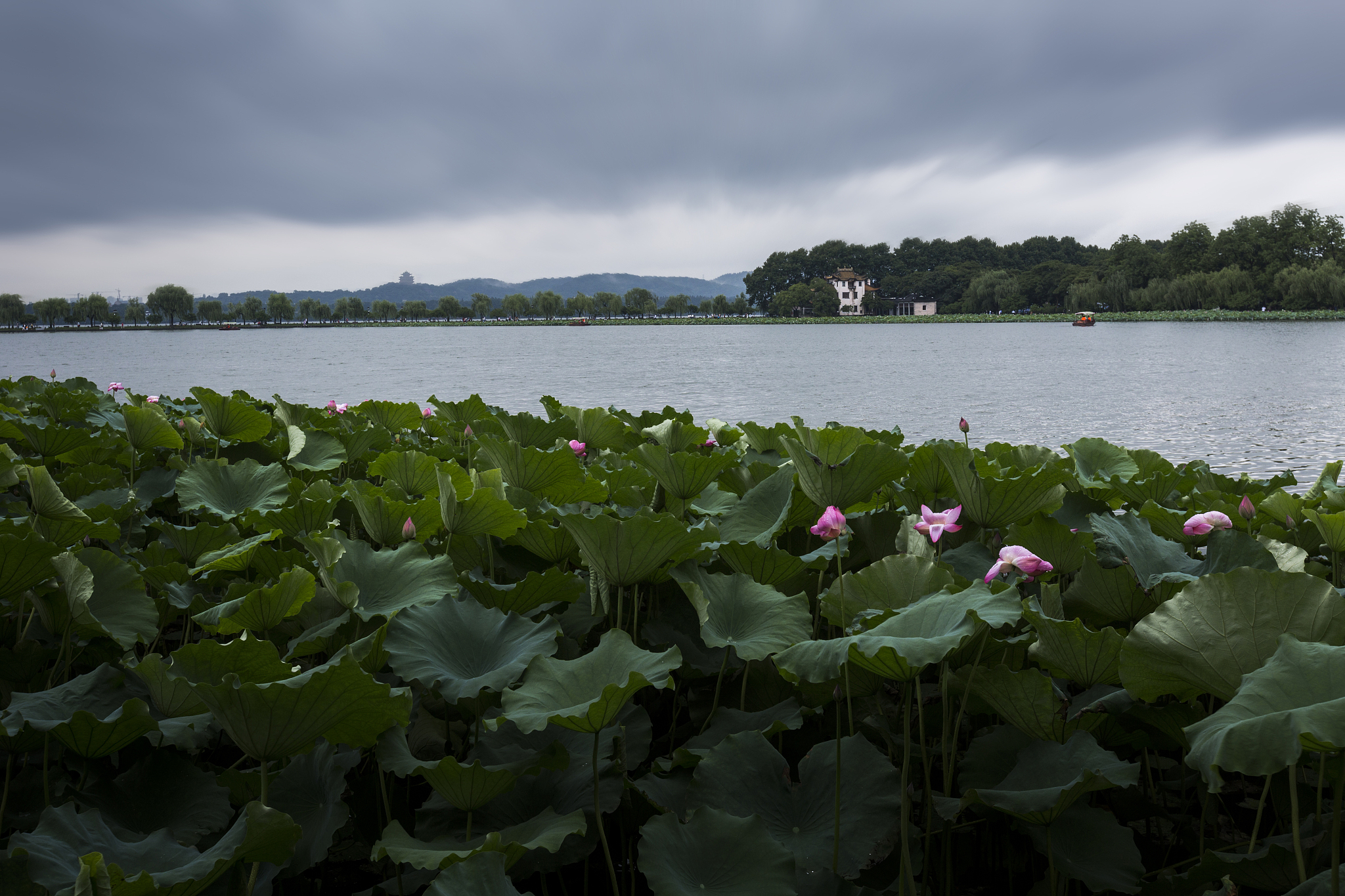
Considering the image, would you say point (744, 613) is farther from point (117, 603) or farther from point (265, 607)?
point (117, 603)

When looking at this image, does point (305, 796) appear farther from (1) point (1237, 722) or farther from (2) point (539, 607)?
(1) point (1237, 722)

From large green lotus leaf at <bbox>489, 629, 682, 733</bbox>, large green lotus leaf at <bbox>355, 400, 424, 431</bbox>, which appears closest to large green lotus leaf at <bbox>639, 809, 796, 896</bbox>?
large green lotus leaf at <bbox>489, 629, 682, 733</bbox>

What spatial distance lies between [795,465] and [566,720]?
866 mm

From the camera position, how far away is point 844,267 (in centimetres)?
12988

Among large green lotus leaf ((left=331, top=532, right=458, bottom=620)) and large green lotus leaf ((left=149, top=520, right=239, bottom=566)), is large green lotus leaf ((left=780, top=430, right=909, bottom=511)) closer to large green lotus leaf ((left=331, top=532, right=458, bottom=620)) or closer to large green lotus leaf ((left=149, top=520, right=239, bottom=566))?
large green lotus leaf ((left=331, top=532, right=458, bottom=620))

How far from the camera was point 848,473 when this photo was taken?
162 centimetres

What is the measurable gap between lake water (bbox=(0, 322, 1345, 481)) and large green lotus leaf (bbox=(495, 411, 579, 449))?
808 cm

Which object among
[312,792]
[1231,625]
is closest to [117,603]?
[312,792]

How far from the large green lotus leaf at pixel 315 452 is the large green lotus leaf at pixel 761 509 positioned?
1743 millimetres

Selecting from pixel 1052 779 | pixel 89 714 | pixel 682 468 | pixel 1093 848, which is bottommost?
pixel 1093 848

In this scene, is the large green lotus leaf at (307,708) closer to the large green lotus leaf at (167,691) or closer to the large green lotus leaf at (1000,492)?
the large green lotus leaf at (167,691)

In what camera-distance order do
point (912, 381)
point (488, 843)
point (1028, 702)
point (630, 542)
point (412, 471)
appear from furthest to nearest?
1. point (912, 381)
2. point (412, 471)
3. point (630, 542)
4. point (1028, 702)
5. point (488, 843)

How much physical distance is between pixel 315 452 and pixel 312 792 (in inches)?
79.8

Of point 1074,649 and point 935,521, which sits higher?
point 935,521
